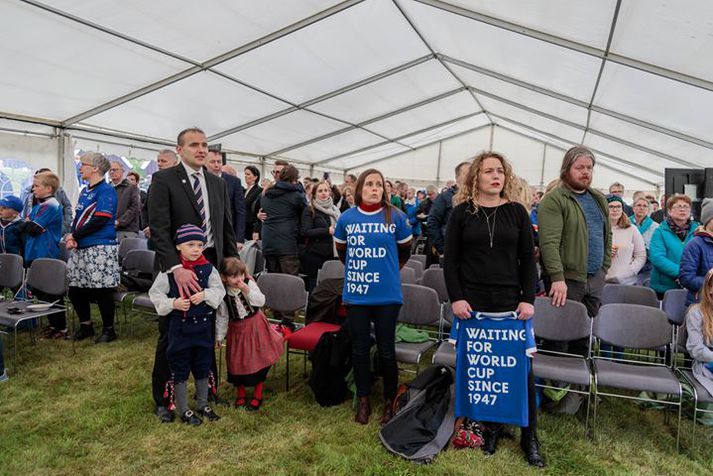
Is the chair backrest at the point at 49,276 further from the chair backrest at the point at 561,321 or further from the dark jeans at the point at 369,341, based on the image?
the chair backrest at the point at 561,321

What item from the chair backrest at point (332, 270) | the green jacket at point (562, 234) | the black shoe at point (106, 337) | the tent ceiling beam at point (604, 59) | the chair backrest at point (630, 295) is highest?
the tent ceiling beam at point (604, 59)

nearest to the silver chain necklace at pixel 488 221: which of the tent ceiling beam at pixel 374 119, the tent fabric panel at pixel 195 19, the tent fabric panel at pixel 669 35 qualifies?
the tent fabric panel at pixel 669 35

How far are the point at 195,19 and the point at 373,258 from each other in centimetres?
459

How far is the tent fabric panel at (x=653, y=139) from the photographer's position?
319 inches

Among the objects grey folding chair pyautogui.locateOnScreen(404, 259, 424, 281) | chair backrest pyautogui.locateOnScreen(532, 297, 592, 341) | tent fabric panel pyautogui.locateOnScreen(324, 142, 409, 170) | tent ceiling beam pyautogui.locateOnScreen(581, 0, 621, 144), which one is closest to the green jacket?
chair backrest pyautogui.locateOnScreen(532, 297, 592, 341)

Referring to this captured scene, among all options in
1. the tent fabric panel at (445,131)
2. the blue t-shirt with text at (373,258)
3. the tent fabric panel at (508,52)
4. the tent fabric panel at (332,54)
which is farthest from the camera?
the tent fabric panel at (445,131)

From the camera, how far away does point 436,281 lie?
14.4ft

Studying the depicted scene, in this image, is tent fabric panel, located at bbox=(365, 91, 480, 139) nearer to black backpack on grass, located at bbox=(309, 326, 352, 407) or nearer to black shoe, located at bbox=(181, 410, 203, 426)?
black backpack on grass, located at bbox=(309, 326, 352, 407)

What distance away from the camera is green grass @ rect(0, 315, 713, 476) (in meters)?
2.39

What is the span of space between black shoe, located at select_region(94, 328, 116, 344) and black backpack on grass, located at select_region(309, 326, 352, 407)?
2306 millimetres

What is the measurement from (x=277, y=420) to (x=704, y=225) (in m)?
3.35

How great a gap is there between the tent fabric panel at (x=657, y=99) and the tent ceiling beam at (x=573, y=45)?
8.1 inches

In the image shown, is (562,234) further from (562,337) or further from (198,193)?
(198,193)

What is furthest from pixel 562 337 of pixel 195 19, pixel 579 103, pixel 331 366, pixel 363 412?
pixel 579 103
